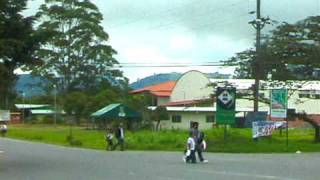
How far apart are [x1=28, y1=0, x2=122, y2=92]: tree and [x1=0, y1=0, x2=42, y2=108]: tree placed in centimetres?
6149

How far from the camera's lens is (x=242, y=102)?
317 feet

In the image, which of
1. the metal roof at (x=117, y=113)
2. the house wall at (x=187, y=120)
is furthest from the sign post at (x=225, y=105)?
the house wall at (x=187, y=120)

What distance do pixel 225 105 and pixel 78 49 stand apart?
51824mm

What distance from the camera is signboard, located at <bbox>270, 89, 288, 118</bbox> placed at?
133 feet

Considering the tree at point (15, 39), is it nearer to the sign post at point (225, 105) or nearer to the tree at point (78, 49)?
the sign post at point (225, 105)

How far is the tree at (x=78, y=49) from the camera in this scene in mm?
91500

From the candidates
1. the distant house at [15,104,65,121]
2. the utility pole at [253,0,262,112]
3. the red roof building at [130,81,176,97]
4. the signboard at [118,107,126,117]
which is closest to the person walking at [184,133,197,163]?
the utility pole at [253,0,262,112]

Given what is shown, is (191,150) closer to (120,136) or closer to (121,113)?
(120,136)

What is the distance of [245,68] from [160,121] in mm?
35157

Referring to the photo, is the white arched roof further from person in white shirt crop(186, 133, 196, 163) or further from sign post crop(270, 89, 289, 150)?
person in white shirt crop(186, 133, 196, 163)

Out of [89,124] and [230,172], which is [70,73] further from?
[230,172]

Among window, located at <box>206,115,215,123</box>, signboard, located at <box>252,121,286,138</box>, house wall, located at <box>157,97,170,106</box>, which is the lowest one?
signboard, located at <box>252,121,286,138</box>

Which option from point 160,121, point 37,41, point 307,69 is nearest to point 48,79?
point 160,121

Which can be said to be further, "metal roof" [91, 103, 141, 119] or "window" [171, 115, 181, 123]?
"window" [171, 115, 181, 123]
